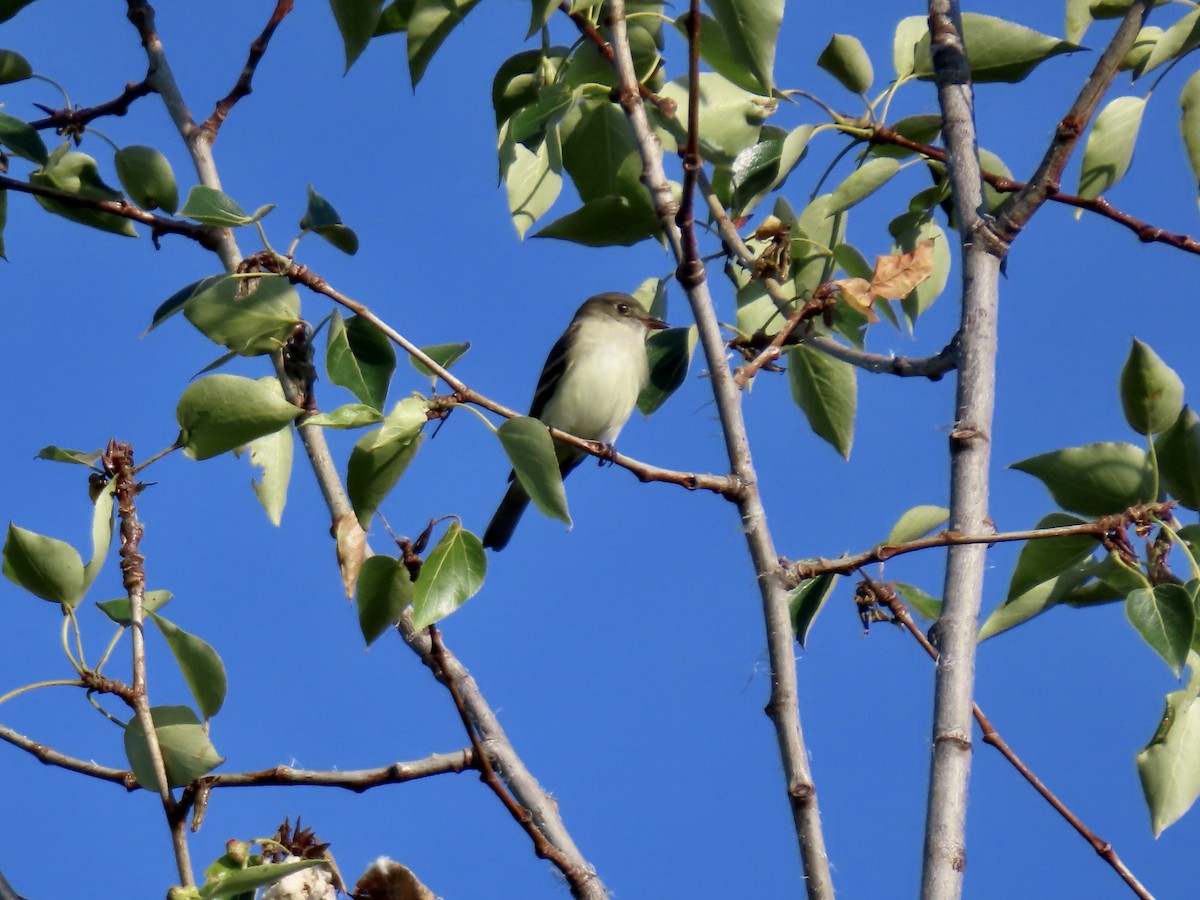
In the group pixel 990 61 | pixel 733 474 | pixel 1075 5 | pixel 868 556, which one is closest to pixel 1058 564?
pixel 868 556

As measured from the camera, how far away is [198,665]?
259 cm

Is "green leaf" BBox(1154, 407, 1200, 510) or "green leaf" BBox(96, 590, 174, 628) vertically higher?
"green leaf" BBox(96, 590, 174, 628)

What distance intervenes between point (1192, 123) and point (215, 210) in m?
2.22

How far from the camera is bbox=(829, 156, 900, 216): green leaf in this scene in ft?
10.7

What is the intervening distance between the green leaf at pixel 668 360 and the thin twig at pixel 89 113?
1.59 metres

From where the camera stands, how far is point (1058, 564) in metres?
2.66

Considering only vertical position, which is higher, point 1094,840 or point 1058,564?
point 1058,564

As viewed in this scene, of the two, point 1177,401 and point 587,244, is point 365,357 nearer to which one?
point 587,244

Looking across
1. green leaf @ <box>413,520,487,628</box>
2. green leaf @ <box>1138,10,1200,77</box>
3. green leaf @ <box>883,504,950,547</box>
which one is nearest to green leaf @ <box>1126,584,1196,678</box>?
green leaf @ <box>883,504,950,547</box>

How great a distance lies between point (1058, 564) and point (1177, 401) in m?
0.38

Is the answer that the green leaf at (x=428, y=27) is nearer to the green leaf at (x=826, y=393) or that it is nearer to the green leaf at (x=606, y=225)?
the green leaf at (x=606, y=225)

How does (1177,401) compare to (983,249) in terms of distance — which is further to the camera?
(983,249)

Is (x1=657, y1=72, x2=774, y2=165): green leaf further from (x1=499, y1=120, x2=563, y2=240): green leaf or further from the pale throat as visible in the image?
the pale throat

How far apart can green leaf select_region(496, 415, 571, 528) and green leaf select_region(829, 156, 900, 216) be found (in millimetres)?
1165
